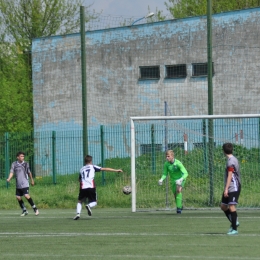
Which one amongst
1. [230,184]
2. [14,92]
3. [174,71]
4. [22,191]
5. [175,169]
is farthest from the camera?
[14,92]

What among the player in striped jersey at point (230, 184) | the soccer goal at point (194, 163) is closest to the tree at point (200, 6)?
the soccer goal at point (194, 163)

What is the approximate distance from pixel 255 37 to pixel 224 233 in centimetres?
1759

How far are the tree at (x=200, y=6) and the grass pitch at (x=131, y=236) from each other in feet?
90.1

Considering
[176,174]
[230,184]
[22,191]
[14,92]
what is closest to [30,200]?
[22,191]

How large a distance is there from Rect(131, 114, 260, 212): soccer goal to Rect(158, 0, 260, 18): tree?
23.2 metres

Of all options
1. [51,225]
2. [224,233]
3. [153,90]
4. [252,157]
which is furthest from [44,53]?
[224,233]

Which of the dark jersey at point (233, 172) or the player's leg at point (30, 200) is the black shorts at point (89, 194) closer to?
the player's leg at point (30, 200)

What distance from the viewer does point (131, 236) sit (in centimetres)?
1438

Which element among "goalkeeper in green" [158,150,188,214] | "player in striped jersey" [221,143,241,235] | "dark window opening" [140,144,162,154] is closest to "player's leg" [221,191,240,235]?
"player in striped jersey" [221,143,241,235]

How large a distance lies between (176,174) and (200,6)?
26.9m

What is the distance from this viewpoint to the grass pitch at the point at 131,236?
1173 centimetres

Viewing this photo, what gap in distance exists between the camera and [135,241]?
531 inches

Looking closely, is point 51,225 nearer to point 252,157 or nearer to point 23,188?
point 23,188

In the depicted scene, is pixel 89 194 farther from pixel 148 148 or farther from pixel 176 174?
pixel 148 148
